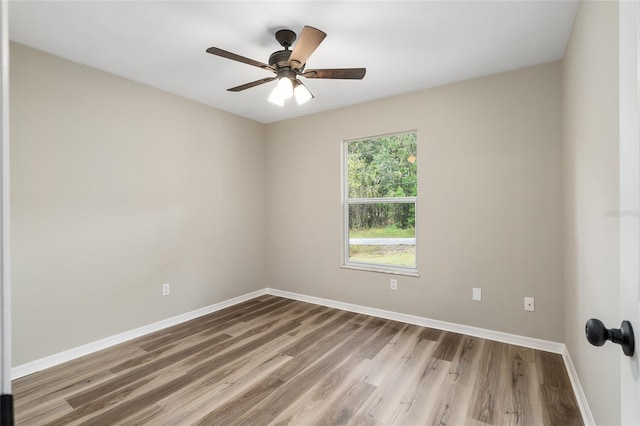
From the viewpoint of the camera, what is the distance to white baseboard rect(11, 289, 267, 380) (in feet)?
7.69

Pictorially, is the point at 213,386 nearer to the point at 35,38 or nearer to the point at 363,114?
the point at 35,38

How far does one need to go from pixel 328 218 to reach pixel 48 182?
278 centimetres

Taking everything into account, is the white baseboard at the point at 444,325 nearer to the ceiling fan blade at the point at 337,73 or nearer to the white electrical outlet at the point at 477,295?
the white electrical outlet at the point at 477,295

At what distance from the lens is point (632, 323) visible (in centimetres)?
63

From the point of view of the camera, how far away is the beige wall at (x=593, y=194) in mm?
1280

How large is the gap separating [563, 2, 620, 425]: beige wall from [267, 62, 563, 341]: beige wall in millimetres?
296

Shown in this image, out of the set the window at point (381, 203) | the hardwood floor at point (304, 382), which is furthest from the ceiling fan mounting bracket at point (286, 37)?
the hardwood floor at point (304, 382)

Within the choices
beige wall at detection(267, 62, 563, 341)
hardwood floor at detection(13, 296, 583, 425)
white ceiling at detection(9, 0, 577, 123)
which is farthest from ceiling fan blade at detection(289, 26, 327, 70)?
hardwood floor at detection(13, 296, 583, 425)

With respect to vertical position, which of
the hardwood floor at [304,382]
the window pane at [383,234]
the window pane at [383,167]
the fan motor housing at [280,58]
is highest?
the fan motor housing at [280,58]


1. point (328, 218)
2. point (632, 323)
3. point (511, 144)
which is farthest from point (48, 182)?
point (511, 144)

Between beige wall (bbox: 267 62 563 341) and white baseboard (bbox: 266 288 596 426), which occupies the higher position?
beige wall (bbox: 267 62 563 341)

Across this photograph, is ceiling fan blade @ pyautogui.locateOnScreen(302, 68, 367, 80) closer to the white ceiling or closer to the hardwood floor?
the white ceiling

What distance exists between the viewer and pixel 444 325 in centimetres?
315

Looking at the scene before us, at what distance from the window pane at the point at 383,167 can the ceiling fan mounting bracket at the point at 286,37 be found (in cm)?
174
